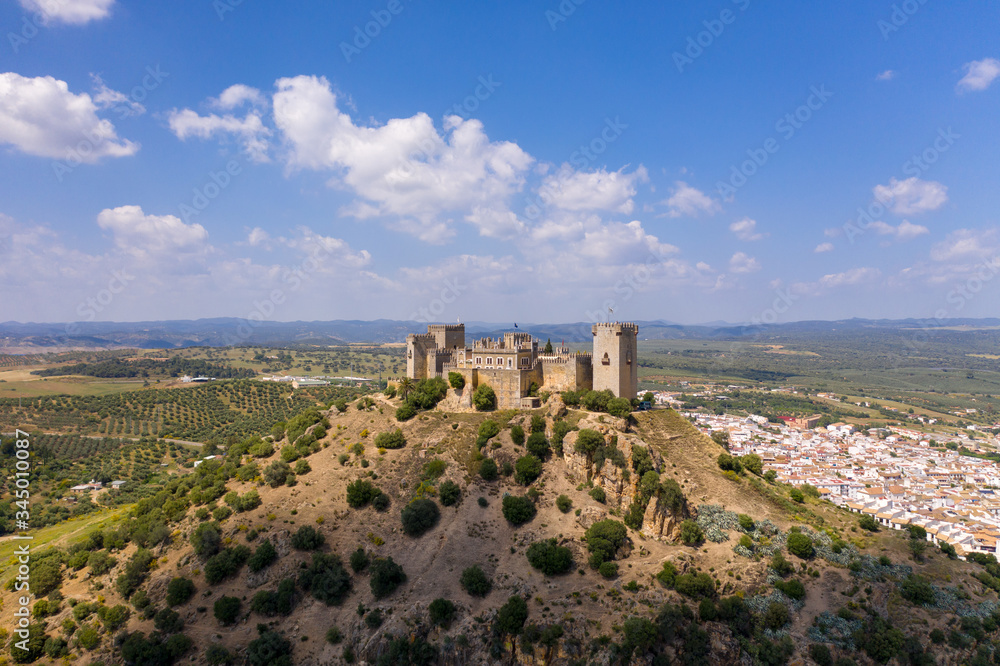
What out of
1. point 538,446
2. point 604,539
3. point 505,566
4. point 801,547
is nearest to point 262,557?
point 505,566

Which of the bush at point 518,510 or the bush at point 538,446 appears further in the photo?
the bush at point 538,446

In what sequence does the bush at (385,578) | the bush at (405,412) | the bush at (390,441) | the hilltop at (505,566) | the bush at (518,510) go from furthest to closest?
the bush at (405,412) → the bush at (390,441) → the bush at (518,510) → the bush at (385,578) → the hilltop at (505,566)

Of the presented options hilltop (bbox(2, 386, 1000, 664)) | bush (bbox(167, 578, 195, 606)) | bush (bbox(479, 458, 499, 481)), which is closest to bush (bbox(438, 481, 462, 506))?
hilltop (bbox(2, 386, 1000, 664))

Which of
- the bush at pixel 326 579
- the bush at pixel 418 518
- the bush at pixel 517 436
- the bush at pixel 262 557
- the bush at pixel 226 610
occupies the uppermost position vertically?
the bush at pixel 517 436

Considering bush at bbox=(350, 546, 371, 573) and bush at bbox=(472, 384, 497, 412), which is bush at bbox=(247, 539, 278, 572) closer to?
bush at bbox=(350, 546, 371, 573)

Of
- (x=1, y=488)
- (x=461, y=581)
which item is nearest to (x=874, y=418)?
(x=461, y=581)

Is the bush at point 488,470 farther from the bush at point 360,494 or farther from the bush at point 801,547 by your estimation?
the bush at point 801,547

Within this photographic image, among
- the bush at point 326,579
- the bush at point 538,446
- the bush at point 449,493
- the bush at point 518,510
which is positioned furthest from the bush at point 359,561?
the bush at point 538,446

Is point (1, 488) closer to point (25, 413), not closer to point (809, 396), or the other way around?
point (25, 413)
